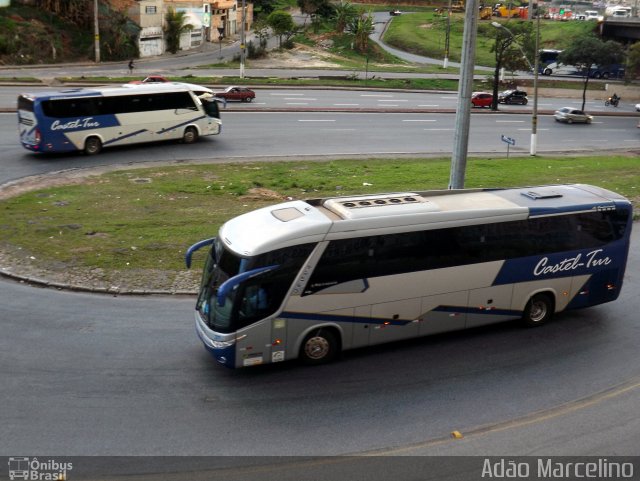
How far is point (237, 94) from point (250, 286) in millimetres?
35842

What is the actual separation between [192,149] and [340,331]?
21.6 m

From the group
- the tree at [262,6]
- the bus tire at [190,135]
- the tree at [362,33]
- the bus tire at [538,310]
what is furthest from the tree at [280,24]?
the bus tire at [538,310]

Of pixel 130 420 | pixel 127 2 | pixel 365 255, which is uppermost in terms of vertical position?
pixel 127 2

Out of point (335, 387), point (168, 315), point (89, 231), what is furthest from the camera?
point (89, 231)

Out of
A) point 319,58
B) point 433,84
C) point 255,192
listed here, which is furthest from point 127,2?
point 255,192

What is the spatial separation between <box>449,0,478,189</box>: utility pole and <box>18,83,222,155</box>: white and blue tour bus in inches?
680

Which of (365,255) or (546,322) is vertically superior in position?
(365,255)

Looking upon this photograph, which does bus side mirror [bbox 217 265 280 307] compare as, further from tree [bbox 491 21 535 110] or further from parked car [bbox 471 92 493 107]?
tree [bbox 491 21 535 110]

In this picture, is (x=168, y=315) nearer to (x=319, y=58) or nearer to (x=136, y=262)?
(x=136, y=262)

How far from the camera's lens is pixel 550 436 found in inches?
447

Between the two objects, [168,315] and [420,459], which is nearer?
[420,459]

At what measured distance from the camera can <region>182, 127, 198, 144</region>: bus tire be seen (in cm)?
3450

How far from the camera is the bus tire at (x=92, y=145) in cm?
3148

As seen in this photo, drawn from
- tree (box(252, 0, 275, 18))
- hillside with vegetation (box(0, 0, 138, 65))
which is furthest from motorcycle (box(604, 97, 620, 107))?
tree (box(252, 0, 275, 18))
